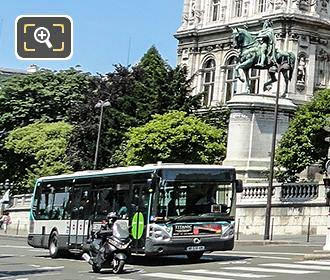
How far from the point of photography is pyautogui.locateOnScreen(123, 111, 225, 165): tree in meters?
54.3

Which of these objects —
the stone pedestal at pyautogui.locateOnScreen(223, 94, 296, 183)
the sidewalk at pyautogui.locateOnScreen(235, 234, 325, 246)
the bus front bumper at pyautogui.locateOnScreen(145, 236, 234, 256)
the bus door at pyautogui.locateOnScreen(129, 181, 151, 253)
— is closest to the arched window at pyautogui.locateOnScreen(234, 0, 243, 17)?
the stone pedestal at pyautogui.locateOnScreen(223, 94, 296, 183)

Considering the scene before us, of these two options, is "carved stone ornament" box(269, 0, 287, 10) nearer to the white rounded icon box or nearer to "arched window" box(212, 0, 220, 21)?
"arched window" box(212, 0, 220, 21)

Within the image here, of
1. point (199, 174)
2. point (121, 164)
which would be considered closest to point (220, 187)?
point (199, 174)

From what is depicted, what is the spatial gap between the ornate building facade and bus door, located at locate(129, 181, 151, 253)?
47.7 m

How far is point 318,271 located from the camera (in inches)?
784

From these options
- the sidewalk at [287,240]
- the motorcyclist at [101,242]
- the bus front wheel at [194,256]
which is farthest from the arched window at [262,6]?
the motorcyclist at [101,242]

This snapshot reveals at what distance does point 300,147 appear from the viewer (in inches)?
1805

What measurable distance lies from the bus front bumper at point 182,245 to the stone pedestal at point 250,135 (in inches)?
1015

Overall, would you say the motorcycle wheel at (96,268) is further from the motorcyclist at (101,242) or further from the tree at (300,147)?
the tree at (300,147)

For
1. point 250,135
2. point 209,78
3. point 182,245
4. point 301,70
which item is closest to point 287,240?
point 250,135

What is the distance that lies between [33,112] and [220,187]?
52592mm

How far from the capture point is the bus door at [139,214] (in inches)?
899

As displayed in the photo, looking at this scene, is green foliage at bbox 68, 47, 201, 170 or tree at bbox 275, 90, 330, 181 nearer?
tree at bbox 275, 90, 330, 181

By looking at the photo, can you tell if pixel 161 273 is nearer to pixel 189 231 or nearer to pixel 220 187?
pixel 189 231
